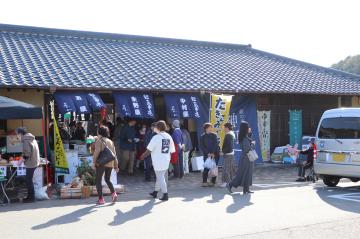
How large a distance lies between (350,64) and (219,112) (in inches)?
1412

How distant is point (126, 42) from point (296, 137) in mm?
7702

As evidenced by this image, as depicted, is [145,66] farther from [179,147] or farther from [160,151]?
[160,151]

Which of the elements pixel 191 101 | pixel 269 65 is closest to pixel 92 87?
pixel 191 101

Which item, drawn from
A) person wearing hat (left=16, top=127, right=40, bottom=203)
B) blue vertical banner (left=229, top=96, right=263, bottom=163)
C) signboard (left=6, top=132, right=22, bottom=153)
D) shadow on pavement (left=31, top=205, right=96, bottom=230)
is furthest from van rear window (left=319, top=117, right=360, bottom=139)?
signboard (left=6, top=132, right=22, bottom=153)

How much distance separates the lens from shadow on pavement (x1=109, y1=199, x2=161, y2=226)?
7871 millimetres

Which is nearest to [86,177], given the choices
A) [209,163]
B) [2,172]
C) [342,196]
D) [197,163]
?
[2,172]

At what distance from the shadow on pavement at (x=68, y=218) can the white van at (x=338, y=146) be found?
5.97m

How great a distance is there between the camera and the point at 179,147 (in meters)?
13.8

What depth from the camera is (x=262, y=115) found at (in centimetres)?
1747

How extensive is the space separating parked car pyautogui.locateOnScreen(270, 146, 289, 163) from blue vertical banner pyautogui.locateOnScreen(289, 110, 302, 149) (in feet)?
2.21

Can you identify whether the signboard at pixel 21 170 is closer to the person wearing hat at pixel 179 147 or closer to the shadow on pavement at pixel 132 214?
the shadow on pavement at pixel 132 214

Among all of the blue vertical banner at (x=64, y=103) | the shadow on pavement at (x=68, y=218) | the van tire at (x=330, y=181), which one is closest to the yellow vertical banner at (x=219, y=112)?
the van tire at (x=330, y=181)

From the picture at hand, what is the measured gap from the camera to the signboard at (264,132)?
1748 centimetres

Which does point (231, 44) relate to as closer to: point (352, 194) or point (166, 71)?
point (166, 71)
